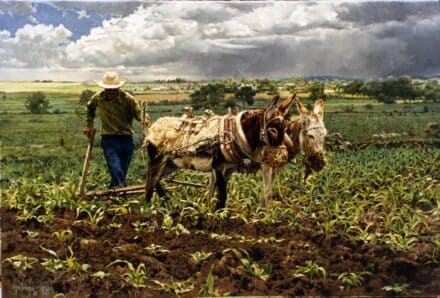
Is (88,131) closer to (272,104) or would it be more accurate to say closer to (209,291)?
(272,104)

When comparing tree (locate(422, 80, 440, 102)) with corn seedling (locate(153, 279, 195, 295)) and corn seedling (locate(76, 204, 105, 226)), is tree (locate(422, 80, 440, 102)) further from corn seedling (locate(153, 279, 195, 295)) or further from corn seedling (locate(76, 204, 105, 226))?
corn seedling (locate(76, 204, 105, 226))

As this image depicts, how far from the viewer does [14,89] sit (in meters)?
5.98

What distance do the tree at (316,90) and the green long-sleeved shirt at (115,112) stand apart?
4.97 ft

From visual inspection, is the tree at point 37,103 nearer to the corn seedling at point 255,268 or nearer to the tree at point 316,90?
the corn seedling at point 255,268

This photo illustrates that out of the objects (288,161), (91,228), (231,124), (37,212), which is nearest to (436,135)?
(288,161)

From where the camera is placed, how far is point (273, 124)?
584cm

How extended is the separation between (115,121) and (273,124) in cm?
140

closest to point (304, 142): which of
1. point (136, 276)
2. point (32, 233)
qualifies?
point (136, 276)

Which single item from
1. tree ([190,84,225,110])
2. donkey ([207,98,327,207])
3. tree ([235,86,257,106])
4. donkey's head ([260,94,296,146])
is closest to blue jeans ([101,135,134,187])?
tree ([190,84,225,110])

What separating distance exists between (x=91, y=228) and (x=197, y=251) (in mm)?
955

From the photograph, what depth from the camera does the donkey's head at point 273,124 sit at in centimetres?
583

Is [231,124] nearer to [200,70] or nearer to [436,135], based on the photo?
[200,70]

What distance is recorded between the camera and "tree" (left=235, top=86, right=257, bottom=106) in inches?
235
